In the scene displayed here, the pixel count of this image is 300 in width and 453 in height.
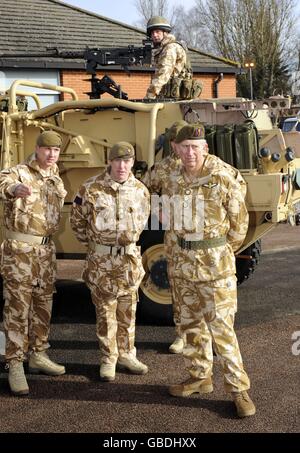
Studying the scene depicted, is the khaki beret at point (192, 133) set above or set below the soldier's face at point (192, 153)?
above

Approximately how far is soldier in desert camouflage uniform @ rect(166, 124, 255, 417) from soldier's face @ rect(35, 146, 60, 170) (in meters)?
0.91

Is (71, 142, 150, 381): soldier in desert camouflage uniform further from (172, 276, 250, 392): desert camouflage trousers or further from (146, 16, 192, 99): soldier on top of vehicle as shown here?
(146, 16, 192, 99): soldier on top of vehicle

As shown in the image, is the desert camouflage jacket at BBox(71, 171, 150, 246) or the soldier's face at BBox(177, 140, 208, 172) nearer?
the soldier's face at BBox(177, 140, 208, 172)

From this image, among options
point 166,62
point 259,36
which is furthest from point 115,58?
point 259,36

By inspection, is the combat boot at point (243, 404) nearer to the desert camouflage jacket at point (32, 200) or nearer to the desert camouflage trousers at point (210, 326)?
the desert camouflage trousers at point (210, 326)

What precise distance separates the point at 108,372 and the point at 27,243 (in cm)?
104

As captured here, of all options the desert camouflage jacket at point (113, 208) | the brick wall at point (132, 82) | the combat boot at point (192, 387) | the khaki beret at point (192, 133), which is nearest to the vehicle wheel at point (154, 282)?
the desert camouflage jacket at point (113, 208)

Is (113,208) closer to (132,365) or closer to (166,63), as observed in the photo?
(132,365)

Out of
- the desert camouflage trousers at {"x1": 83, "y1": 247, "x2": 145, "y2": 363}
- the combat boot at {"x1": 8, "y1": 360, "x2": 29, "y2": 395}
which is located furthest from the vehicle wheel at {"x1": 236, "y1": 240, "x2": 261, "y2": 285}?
the combat boot at {"x1": 8, "y1": 360, "x2": 29, "y2": 395}

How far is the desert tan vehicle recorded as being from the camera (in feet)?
18.0

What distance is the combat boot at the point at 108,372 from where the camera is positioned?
15.1 ft

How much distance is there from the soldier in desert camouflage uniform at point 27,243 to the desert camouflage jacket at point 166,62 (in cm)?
226
